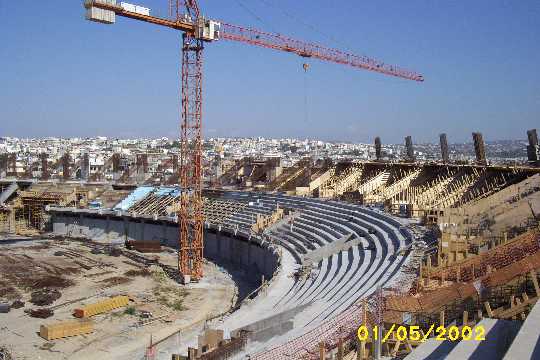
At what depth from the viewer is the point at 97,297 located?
981 inches

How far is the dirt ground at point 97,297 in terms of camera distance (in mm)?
19031

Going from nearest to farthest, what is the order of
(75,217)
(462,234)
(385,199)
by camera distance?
(462,234) → (385,199) → (75,217)

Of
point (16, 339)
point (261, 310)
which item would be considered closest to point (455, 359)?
point (261, 310)

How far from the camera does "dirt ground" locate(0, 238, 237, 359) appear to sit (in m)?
19.0

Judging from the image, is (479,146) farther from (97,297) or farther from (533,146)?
(97,297)

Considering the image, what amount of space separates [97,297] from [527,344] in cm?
2102

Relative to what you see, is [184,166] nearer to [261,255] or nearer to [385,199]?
[261,255]

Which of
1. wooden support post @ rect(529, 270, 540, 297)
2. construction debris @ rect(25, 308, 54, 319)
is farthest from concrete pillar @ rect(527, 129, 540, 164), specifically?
construction debris @ rect(25, 308, 54, 319)

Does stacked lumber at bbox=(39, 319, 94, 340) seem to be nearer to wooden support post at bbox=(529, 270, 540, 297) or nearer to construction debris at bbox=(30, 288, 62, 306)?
construction debris at bbox=(30, 288, 62, 306)

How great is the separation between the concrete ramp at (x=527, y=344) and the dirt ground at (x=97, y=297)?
42.2 ft

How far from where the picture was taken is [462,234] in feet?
70.4

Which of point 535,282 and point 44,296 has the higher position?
point 535,282

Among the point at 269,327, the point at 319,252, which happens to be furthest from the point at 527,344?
the point at 319,252

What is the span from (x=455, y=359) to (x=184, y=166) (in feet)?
78.4
